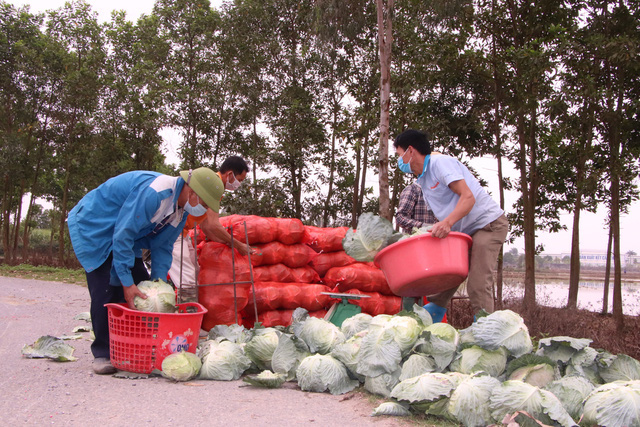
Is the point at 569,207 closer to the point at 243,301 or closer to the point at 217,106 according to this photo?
Result: the point at 243,301

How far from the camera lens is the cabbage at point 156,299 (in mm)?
3594

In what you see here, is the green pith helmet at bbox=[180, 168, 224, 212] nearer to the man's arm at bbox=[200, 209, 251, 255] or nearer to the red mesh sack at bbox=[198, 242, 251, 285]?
the man's arm at bbox=[200, 209, 251, 255]

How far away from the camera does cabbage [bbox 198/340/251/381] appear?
11.9ft

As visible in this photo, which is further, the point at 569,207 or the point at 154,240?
the point at 569,207

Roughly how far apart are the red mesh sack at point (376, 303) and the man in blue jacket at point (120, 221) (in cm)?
219

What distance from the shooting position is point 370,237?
170 inches

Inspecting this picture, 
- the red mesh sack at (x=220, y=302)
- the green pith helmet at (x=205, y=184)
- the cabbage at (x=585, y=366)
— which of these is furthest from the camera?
the red mesh sack at (x=220, y=302)

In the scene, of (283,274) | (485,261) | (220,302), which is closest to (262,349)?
(220,302)

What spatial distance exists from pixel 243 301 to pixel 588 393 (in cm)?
A: 316

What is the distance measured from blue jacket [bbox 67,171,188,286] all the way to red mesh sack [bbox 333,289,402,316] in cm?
231

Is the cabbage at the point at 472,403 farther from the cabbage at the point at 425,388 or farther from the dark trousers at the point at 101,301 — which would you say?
the dark trousers at the point at 101,301

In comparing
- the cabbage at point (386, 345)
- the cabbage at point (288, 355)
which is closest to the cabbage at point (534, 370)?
the cabbage at point (386, 345)

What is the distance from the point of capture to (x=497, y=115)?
11.7 m

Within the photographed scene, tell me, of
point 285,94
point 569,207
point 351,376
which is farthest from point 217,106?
point 351,376
